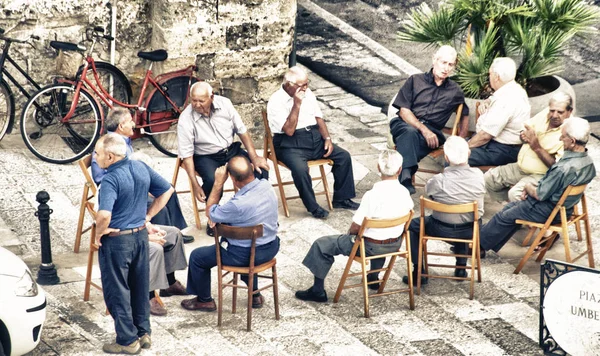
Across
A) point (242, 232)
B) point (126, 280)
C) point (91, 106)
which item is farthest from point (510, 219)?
point (91, 106)

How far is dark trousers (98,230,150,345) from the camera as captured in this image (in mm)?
7605

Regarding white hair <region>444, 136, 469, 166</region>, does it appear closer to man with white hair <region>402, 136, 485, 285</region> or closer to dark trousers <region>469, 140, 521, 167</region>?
man with white hair <region>402, 136, 485, 285</region>

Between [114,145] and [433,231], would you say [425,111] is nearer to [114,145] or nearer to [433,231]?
[433,231]

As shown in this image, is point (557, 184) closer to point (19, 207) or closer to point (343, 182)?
point (343, 182)

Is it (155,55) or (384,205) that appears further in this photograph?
(155,55)

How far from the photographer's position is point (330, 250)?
867 centimetres

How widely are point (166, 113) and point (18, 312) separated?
4447 mm

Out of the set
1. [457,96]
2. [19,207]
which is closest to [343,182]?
[457,96]

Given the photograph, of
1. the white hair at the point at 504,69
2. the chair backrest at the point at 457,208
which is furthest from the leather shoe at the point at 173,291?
the white hair at the point at 504,69

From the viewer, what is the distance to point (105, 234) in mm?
7539

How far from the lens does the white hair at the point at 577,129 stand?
8.92 meters

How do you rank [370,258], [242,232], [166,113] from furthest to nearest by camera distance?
[166,113] < [370,258] < [242,232]

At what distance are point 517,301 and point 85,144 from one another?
4.71m

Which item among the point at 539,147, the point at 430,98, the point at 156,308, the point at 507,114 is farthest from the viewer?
the point at 430,98
